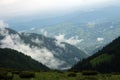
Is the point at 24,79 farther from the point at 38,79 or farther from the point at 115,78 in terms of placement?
the point at 115,78

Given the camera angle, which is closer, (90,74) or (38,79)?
(38,79)

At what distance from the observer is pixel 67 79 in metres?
36.5

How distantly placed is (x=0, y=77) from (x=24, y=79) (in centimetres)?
281

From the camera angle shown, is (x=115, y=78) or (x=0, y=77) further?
(x=115, y=78)

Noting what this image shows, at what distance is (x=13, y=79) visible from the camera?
3594 centimetres

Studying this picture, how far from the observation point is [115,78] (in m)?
37.0

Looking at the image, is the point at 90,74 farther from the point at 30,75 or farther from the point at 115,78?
the point at 30,75

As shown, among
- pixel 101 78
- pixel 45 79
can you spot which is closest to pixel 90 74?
pixel 101 78

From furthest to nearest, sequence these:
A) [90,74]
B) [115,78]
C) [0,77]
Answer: [90,74] < [115,78] < [0,77]

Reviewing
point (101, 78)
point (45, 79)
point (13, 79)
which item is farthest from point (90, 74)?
point (13, 79)

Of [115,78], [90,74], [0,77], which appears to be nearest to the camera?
[0,77]

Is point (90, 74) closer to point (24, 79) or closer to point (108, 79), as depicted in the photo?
point (108, 79)

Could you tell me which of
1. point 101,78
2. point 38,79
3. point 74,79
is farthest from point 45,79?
point 101,78

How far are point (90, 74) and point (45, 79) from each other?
793 centimetres
